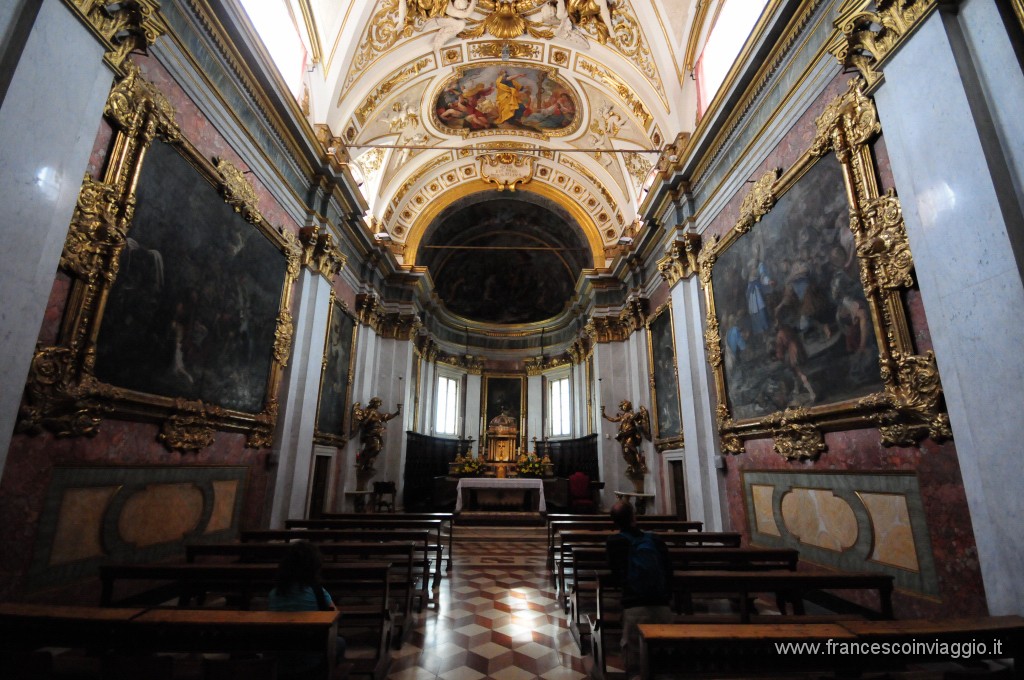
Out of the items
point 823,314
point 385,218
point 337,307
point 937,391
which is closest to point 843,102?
point 823,314

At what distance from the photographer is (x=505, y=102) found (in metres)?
13.3

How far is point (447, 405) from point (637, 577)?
58.0 ft

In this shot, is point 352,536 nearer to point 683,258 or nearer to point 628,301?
point 683,258

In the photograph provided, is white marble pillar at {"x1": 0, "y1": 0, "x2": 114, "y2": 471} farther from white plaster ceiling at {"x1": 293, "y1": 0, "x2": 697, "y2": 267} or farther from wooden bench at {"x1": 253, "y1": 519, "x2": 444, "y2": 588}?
white plaster ceiling at {"x1": 293, "y1": 0, "x2": 697, "y2": 267}

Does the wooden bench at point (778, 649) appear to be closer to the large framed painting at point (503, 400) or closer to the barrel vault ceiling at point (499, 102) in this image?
the barrel vault ceiling at point (499, 102)

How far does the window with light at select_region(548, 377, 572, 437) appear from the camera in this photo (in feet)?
65.9

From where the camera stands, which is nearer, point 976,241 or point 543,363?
point 976,241

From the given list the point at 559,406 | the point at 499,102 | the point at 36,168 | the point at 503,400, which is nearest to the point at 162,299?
the point at 36,168

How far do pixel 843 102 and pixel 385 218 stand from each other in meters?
12.4

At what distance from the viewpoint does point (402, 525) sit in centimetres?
734

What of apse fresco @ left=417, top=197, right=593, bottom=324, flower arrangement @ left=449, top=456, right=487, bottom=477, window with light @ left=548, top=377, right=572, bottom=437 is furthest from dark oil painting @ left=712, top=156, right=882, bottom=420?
window with light @ left=548, top=377, right=572, bottom=437

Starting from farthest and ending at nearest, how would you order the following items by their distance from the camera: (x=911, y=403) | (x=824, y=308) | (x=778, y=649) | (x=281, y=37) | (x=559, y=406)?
1. (x=559, y=406)
2. (x=281, y=37)
3. (x=824, y=308)
4. (x=911, y=403)
5. (x=778, y=649)

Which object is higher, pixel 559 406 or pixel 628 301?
pixel 628 301

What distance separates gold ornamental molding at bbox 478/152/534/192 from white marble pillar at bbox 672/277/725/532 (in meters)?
8.09
